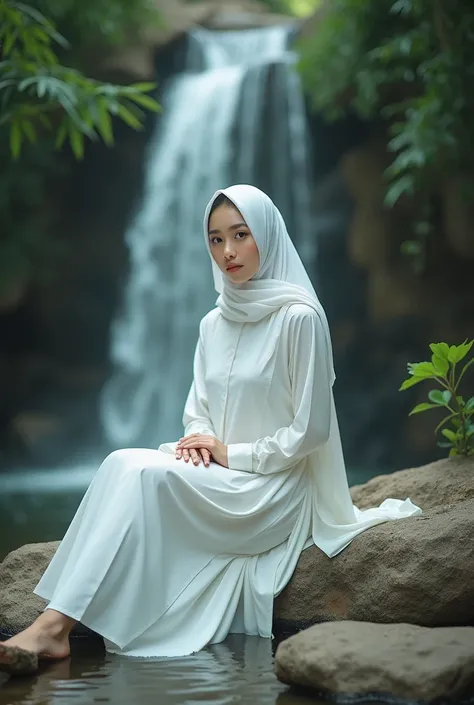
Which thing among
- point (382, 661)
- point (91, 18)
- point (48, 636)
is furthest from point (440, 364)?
point (91, 18)

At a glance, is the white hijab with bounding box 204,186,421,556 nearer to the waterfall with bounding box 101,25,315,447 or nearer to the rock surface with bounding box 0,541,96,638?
the rock surface with bounding box 0,541,96,638

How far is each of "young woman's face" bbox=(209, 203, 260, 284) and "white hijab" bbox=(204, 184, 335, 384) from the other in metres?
0.04

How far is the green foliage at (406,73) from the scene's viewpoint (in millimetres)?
9406

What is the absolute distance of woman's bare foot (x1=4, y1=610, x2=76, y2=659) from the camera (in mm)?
3641

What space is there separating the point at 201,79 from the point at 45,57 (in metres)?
7.90

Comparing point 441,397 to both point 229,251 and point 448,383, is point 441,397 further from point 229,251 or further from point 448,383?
point 229,251

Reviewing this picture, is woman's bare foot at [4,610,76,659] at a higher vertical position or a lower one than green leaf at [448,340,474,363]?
lower

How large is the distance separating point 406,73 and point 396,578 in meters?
8.20

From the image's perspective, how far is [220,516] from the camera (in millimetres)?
4156

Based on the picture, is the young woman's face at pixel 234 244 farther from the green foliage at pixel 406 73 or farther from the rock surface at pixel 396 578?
the green foliage at pixel 406 73

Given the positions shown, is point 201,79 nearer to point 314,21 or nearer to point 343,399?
point 314,21

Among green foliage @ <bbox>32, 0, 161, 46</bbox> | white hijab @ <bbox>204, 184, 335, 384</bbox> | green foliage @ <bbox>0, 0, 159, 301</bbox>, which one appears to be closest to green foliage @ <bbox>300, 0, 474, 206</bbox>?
green foliage @ <bbox>0, 0, 159, 301</bbox>

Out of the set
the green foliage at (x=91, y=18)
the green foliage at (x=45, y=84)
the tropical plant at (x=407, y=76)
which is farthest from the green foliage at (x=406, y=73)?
the green foliage at (x=45, y=84)

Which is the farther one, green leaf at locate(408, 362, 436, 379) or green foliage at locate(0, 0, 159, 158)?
green foliage at locate(0, 0, 159, 158)
